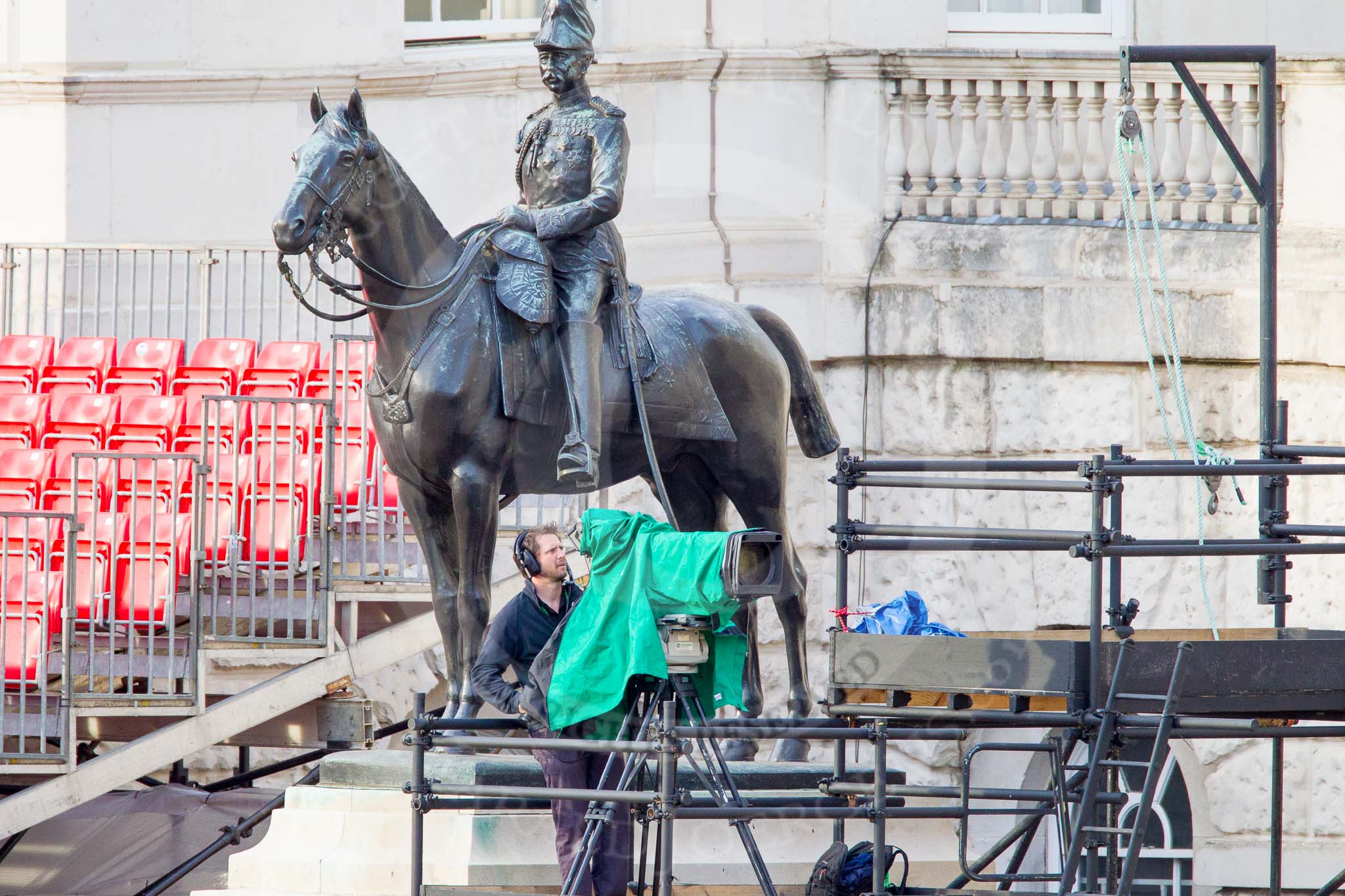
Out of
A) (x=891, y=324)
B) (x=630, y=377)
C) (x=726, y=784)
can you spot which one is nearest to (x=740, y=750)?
(x=630, y=377)

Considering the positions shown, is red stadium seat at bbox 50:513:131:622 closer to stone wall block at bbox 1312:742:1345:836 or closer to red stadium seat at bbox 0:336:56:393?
red stadium seat at bbox 0:336:56:393

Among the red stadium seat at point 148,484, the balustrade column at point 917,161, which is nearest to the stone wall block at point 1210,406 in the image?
the balustrade column at point 917,161

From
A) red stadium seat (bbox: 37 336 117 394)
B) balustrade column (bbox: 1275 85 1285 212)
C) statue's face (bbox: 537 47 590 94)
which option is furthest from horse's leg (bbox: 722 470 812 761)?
red stadium seat (bbox: 37 336 117 394)

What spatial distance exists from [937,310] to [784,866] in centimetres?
470

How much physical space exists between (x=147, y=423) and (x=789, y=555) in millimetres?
4753

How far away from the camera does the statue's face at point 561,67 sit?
800 cm

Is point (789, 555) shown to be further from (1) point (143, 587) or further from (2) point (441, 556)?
(1) point (143, 587)

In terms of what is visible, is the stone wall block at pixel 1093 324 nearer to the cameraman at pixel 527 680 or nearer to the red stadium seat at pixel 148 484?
the red stadium seat at pixel 148 484

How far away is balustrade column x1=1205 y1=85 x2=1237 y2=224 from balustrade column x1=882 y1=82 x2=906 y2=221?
180 centimetres

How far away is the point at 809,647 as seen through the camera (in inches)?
459

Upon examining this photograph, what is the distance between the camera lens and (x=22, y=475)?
434 inches

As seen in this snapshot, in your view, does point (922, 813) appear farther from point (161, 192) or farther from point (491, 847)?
point (161, 192)

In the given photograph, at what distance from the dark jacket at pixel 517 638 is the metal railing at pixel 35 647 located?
9.24 ft

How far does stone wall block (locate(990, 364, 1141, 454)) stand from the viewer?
11.9 meters
